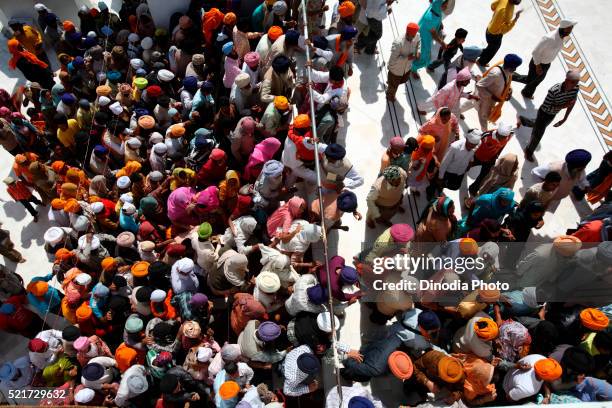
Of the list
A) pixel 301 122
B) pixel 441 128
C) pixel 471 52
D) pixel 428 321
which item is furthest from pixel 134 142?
pixel 471 52

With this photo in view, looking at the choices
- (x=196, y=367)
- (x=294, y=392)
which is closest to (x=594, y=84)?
(x=294, y=392)

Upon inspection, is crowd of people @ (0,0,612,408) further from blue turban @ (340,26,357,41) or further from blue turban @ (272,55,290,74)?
blue turban @ (340,26,357,41)

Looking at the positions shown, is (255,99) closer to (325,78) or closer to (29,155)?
(325,78)

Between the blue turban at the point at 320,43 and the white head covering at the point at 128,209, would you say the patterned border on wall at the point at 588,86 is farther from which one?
the white head covering at the point at 128,209

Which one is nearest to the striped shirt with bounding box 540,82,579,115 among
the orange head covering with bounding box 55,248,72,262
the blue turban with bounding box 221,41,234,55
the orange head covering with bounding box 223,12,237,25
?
the blue turban with bounding box 221,41,234,55

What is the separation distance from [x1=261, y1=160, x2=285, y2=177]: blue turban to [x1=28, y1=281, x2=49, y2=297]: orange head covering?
342 centimetres

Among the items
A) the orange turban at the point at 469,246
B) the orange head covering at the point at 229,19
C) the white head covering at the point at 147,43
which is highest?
the white head covering at the point at 147,43

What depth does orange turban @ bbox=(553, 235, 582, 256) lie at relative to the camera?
17.4 feet

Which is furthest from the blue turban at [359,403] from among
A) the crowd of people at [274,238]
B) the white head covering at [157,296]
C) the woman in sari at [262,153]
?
the woman in sari at [262,153]

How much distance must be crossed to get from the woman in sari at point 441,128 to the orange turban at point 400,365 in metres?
3.47

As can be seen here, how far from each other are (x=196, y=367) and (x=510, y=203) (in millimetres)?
4512

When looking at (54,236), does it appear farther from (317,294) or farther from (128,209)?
(317,294)

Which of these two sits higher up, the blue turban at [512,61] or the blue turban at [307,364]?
the blue turban at [512,61]

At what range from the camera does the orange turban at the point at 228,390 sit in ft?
15.4
